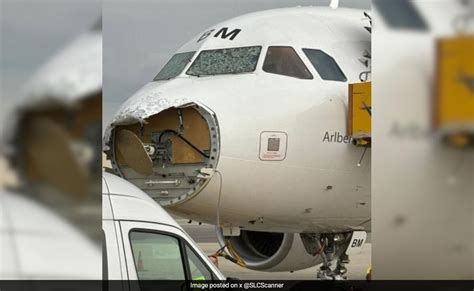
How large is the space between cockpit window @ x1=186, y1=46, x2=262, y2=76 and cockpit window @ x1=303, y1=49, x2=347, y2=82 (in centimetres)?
46

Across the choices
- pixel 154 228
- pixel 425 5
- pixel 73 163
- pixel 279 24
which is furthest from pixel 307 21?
pixel 73 163

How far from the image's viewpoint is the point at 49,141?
305 centimetres

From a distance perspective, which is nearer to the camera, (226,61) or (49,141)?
(49,141)

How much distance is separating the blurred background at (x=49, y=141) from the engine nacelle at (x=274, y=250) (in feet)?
17.7

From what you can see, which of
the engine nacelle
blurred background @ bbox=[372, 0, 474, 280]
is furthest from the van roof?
the engine nacelle

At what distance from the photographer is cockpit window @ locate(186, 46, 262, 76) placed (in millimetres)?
7215

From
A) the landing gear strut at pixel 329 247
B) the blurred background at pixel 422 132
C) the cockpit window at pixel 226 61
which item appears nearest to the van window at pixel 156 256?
the blurred background at pixel 422 132

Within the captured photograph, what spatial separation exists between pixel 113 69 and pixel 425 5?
1354 mm

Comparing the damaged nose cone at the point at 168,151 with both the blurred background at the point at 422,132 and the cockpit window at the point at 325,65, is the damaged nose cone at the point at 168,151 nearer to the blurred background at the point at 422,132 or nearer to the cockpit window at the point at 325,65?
the cockpit window at the point at 325,65

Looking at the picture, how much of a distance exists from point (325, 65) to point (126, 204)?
12.0 ft

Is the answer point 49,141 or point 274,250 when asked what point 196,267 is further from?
point 274,250

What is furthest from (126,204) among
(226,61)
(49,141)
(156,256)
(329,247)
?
(329,247)

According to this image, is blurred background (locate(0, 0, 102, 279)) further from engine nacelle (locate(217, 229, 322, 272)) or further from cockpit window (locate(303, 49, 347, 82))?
engine nacelle (locate(217, 229, 322, 272))

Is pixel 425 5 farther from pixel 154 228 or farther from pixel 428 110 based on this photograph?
pixel 154 228
